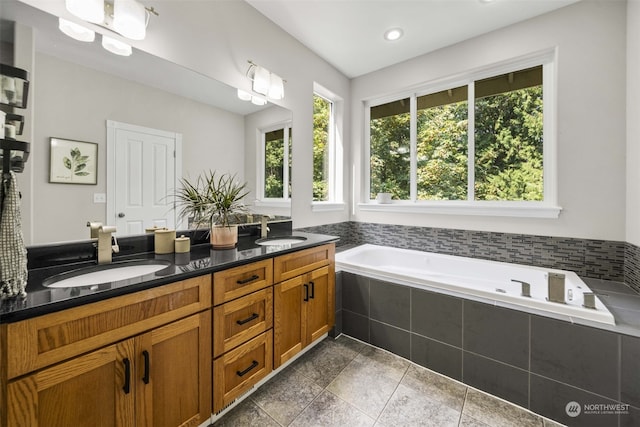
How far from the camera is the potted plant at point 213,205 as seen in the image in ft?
5.49

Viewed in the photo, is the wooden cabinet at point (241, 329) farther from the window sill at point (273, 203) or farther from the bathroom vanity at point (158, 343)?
the window sill at point (273, 203)

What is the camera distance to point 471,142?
2.61 metres

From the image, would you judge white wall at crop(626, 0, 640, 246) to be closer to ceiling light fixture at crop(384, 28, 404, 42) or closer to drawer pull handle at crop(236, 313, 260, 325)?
ceiling light fixture at crop(384, 28, 404, 42)

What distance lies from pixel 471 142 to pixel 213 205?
99.3 inches

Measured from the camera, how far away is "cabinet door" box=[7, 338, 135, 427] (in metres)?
0.76

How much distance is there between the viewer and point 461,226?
8.56 feet

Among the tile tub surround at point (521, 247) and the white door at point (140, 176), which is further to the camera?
the tile tub surround at point (521, 247)

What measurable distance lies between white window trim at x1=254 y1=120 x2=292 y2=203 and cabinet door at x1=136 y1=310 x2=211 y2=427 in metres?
1.16

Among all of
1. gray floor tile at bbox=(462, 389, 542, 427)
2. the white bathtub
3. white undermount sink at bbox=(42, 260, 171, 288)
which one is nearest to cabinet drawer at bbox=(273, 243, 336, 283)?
the white bathtub

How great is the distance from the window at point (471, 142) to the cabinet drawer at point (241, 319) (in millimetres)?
2093

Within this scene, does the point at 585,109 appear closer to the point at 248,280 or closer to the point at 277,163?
the point at 277,163

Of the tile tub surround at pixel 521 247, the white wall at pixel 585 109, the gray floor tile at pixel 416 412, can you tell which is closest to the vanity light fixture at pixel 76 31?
the tile tub surround at pixel 521 247

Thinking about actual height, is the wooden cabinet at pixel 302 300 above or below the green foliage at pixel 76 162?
below

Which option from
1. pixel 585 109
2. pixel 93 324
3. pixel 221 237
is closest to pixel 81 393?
pixel 93 324
